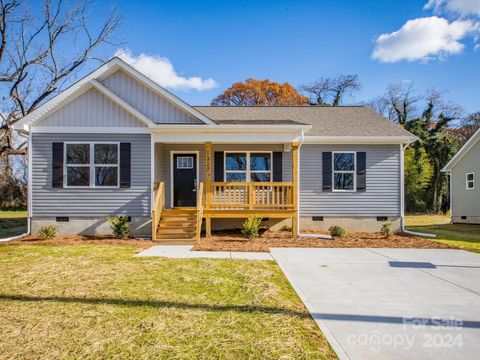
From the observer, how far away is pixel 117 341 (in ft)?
9.19

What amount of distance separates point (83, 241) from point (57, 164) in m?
2.85

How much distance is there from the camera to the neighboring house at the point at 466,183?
15.1 metres

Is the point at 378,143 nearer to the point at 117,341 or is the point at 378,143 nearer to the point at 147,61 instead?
the point at 117,341

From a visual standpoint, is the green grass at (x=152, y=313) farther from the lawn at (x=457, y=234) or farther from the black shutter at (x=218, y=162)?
the lawn at (x=457, y=234)

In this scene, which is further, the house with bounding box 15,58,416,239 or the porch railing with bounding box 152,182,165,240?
the house with bounding box 15,58,416,239

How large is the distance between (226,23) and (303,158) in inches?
285

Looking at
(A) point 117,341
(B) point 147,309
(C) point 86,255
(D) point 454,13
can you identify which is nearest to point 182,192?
(C) point 86,255

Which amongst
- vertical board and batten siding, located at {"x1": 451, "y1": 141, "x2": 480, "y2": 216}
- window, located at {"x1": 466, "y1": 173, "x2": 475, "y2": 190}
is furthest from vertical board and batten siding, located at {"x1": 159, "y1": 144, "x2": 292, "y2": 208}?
window, located at {"x1": 466, "y1": 173, "x2": 475, "y2": 190}

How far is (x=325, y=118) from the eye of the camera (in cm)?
1269

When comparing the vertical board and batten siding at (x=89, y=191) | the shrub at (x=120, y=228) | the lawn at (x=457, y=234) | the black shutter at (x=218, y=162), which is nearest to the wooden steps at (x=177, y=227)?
the vertical board and batten siding at (x=89, y=191)

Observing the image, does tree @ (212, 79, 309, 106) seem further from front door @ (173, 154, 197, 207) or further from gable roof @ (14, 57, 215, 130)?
gable roof @ (14, 57, 215, 130)

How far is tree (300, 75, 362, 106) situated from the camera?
35.0 meters

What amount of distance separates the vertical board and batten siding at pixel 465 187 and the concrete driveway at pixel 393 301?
10680 millimetres

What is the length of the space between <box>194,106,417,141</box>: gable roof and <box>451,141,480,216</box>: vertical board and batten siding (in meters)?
7.02
